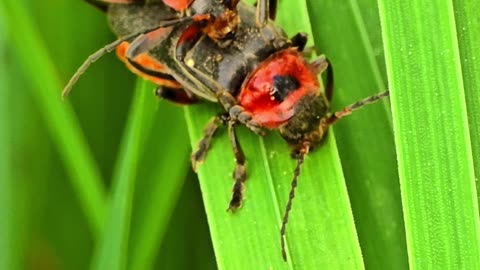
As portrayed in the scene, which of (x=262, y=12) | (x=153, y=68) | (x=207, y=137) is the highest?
(x=262, y=12)

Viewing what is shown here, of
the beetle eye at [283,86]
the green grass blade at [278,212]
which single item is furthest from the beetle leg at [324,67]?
the green grass blade at [278,212]

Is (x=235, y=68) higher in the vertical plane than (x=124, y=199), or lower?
higher

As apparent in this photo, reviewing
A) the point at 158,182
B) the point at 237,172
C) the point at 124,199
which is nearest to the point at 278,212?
the point at 237,172

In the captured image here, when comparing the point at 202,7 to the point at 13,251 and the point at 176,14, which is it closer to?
the point at 176,14

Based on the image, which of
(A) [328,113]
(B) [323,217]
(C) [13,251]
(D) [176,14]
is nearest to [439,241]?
(B) [323,217]

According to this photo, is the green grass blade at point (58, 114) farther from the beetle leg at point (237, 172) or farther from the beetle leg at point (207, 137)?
the beetle leg at point (237, 172)

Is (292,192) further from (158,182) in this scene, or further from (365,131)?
(158,182)

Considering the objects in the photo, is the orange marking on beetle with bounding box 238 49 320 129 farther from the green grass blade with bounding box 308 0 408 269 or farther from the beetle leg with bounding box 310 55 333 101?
the green grass blade with bounding box 308 0 408 269

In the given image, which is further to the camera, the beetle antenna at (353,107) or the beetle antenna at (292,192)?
the beetle antenna at (353,107)
